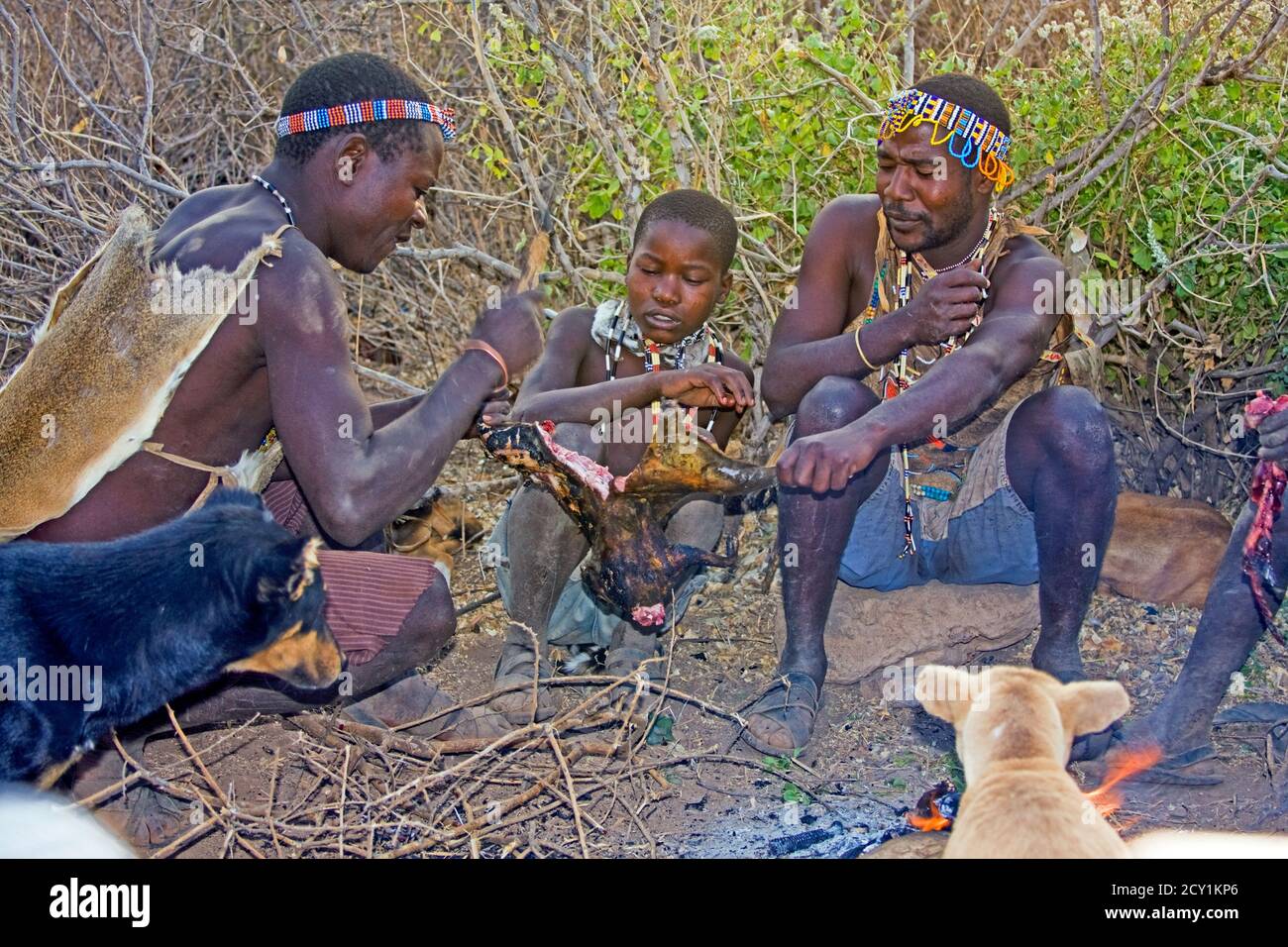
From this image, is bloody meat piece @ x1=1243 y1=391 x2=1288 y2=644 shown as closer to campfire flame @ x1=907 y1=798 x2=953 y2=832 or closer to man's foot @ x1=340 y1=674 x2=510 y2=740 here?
campfire flame @ x1=907 y1=798 x2=953 y2=832

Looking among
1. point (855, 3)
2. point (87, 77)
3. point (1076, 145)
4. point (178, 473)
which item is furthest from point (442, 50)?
point (178, 473)

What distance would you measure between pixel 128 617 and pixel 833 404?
1.95m

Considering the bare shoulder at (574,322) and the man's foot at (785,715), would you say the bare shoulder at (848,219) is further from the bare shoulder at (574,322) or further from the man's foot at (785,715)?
the man's foot at (785,715)

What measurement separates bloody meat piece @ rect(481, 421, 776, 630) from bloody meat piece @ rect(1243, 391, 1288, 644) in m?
1.29

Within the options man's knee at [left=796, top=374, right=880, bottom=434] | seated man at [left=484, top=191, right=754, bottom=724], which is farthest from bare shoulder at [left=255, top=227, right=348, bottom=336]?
man's knee at [left=796, top=374, right=880, bottom=434]

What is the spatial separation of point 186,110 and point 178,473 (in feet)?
12.7

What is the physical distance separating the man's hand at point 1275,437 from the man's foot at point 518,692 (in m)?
2.02

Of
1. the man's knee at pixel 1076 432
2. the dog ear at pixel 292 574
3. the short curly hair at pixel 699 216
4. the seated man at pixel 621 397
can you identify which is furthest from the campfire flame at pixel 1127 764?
the dog ear at pixel 292 574

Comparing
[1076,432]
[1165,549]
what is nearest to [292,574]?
[1076,432]

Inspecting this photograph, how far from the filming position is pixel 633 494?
3.71 metres

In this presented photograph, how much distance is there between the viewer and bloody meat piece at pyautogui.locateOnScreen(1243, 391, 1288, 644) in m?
3.12

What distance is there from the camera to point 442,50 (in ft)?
19.7

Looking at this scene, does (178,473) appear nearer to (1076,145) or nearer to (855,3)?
(855,3)

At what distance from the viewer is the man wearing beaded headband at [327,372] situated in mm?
2707
